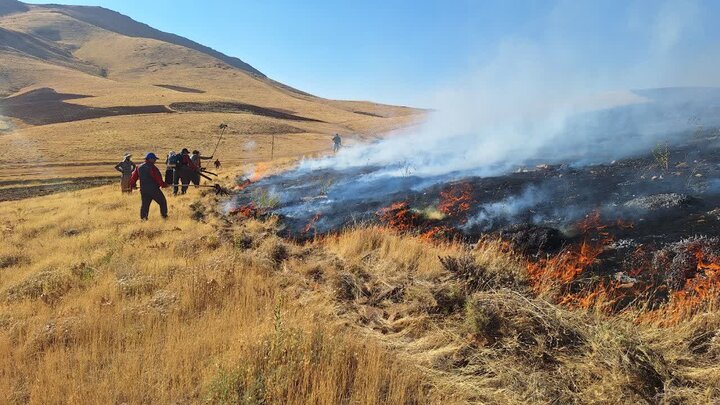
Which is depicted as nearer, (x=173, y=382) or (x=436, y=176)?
(x=173, y=382)

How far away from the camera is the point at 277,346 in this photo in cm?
347

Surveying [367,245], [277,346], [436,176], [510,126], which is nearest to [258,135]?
[510,126]

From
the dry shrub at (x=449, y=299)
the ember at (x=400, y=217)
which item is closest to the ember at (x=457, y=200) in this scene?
the ember at (x=400, y=217)

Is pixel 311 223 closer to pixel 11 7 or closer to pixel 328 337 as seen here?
pixel 328 337

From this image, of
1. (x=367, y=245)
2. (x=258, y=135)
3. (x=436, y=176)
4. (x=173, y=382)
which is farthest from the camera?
(x=258, y=135)

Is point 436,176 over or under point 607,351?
over

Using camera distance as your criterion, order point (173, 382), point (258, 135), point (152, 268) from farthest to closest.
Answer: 1. point (258, 135)
2. point (152, 268)
3. point (173, 382)

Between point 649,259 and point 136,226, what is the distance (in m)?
10.5

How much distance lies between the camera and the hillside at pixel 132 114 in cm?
3891

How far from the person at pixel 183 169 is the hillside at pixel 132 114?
15.5 meters

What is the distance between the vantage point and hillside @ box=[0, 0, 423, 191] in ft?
128

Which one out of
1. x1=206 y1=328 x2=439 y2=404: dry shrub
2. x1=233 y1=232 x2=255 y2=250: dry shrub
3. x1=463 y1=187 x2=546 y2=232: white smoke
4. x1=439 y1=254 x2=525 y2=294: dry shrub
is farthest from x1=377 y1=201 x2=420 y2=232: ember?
x1=206 y1=328 x2=439 y2=404: dry shrub

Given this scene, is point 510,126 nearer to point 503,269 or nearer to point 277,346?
point 503,269

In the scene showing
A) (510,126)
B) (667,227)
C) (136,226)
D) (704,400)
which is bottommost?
(136,226)
